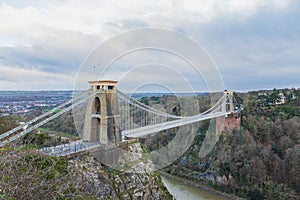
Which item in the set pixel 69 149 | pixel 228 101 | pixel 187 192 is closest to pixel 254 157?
pixel 187 192

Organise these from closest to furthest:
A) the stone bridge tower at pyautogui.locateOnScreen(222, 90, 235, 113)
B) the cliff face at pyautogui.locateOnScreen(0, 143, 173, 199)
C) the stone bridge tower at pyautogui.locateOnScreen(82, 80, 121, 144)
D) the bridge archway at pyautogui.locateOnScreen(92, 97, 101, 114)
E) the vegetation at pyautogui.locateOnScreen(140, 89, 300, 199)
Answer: the cliff face at pyautogui.locateOnScreen(0, 143, 173, 199)
the stone bridge tower at pyautogui.locateOnScreen(82, 80, 121, 144)
the bridge archway at pyautogui.locateOnScreen(92, 97, 101, 114)
the vegetation at pyautogui.locateOnScreen(140, 89, 300, 199)
the stone bridge tower at pyautogui.locateOnScreen(222, 90, 235, 113)

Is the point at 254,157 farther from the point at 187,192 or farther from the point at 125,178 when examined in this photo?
the point at 125,178

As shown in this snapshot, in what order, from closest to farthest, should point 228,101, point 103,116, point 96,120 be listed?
point 103,116, point 96,120, point 228,101

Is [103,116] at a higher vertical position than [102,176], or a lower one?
higher

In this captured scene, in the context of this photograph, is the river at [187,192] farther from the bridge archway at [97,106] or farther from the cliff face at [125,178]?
the bridge archway at [97,106]

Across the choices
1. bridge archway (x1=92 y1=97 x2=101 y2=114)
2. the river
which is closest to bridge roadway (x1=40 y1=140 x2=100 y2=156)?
bridge archway (x1=92 y1=97 x2=101 y2=114)

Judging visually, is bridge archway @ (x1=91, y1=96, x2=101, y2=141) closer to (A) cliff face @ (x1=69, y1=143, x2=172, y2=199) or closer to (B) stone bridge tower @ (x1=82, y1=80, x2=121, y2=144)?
(B) stone bridge tower @ (x1=82, y1=80, x2=121, y2=144)

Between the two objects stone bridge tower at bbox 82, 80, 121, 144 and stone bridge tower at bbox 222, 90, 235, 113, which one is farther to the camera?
stone bridge tower at bbox 222, 90, 235, 113
